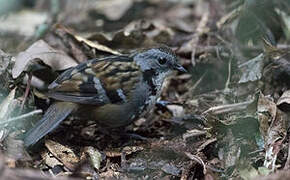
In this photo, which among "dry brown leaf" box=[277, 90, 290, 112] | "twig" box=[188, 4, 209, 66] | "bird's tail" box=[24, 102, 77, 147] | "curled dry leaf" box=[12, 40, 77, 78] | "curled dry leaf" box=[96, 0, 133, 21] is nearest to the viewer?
"bird's tail" box=[24, 102, 77, 147]

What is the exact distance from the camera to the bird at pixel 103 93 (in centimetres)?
473

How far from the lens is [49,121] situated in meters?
4.62

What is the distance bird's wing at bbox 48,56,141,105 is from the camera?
4.74 m

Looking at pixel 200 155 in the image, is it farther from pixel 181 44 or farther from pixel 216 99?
pixel 181 44

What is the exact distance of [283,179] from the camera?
3439 mm

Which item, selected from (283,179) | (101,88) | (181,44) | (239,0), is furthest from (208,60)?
(283,179)

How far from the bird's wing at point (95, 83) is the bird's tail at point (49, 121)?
0.28ft

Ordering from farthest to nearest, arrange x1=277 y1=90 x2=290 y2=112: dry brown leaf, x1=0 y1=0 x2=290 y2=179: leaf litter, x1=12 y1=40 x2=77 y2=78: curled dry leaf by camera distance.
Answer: x1=12 y1=40 x2=77 y2=78: curled dry leaf < x1=277 y1=90 x2=290 y2=112: dry brown leaf < x1=0 y1=0 x2=290 y2=179: leaf litter

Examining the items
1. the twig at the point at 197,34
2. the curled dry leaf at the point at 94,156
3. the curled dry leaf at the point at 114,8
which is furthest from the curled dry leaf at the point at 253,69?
the curled dry leaf at the point at 114,8

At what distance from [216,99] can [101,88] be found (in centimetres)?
123

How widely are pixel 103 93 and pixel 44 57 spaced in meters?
0.75

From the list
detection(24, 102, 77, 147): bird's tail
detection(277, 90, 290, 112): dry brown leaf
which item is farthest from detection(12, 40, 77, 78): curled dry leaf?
detection(277, 90, 290, 112): dry brown leaf

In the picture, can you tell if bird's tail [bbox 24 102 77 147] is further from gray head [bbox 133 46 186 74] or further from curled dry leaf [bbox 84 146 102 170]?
gray head [bbox 133 46 186 74]

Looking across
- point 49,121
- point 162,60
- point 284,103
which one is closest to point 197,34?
point 162,60
